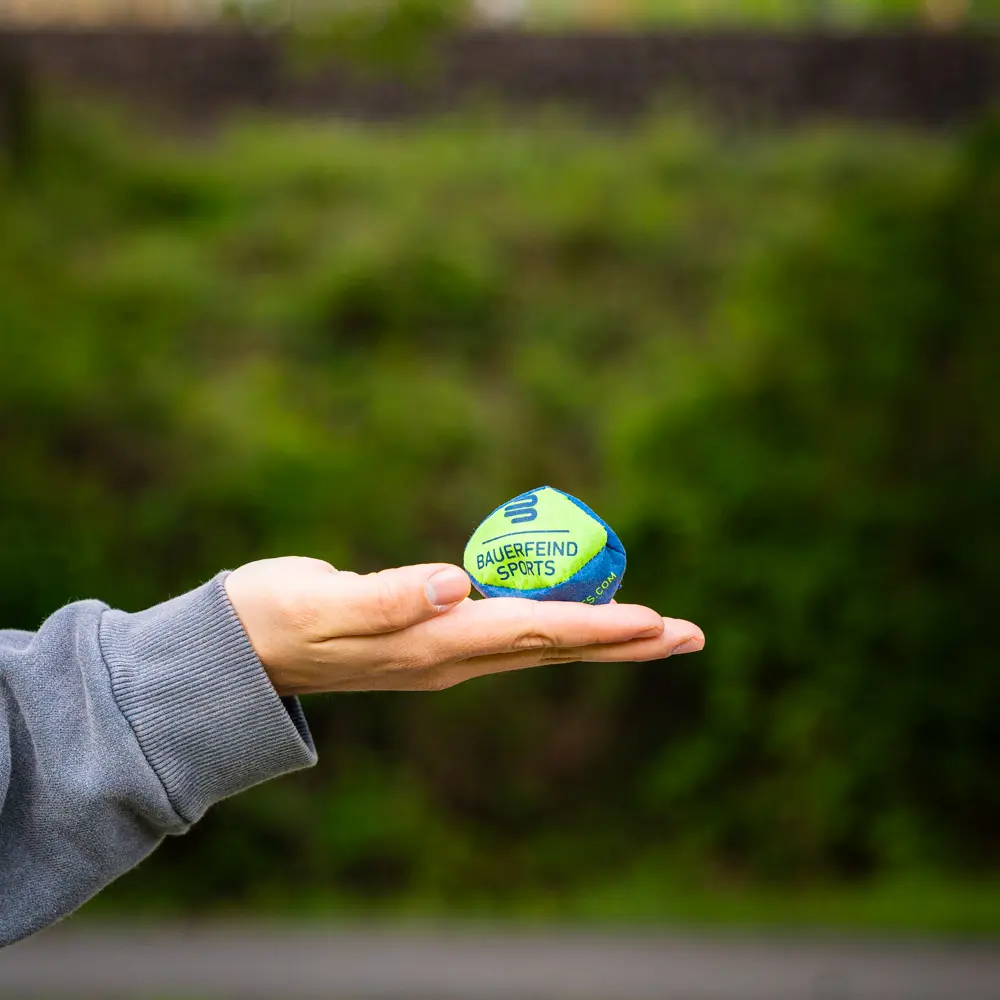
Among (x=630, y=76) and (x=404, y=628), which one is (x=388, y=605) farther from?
(x=630, y=76)

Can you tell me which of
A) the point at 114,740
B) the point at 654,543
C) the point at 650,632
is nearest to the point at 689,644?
the point at 650,632

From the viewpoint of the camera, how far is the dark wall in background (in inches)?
392

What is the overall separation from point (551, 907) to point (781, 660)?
190cm

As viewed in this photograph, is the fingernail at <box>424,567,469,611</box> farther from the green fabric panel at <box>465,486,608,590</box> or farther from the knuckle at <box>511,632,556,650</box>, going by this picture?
the green fabric panel at <box>465,486,608,590</box>

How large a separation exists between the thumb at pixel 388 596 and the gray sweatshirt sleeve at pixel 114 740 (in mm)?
139

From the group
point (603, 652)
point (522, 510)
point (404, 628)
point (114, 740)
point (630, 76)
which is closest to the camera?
point (114, 740)

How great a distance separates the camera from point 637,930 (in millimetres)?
5734

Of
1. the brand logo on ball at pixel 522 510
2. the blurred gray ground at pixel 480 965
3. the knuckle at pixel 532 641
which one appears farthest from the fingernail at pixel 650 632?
the blurred gray ground at pixel 480 965

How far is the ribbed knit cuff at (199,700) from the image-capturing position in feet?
4.97

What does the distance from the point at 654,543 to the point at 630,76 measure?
5361 mm

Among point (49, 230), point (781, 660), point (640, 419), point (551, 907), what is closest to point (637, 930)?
point (551, 907)

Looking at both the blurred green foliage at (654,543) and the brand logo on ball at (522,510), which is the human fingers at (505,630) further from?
the blurred green foliage at (654,543)

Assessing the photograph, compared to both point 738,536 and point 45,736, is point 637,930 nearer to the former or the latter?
point 738,536

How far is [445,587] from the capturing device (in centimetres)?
158
